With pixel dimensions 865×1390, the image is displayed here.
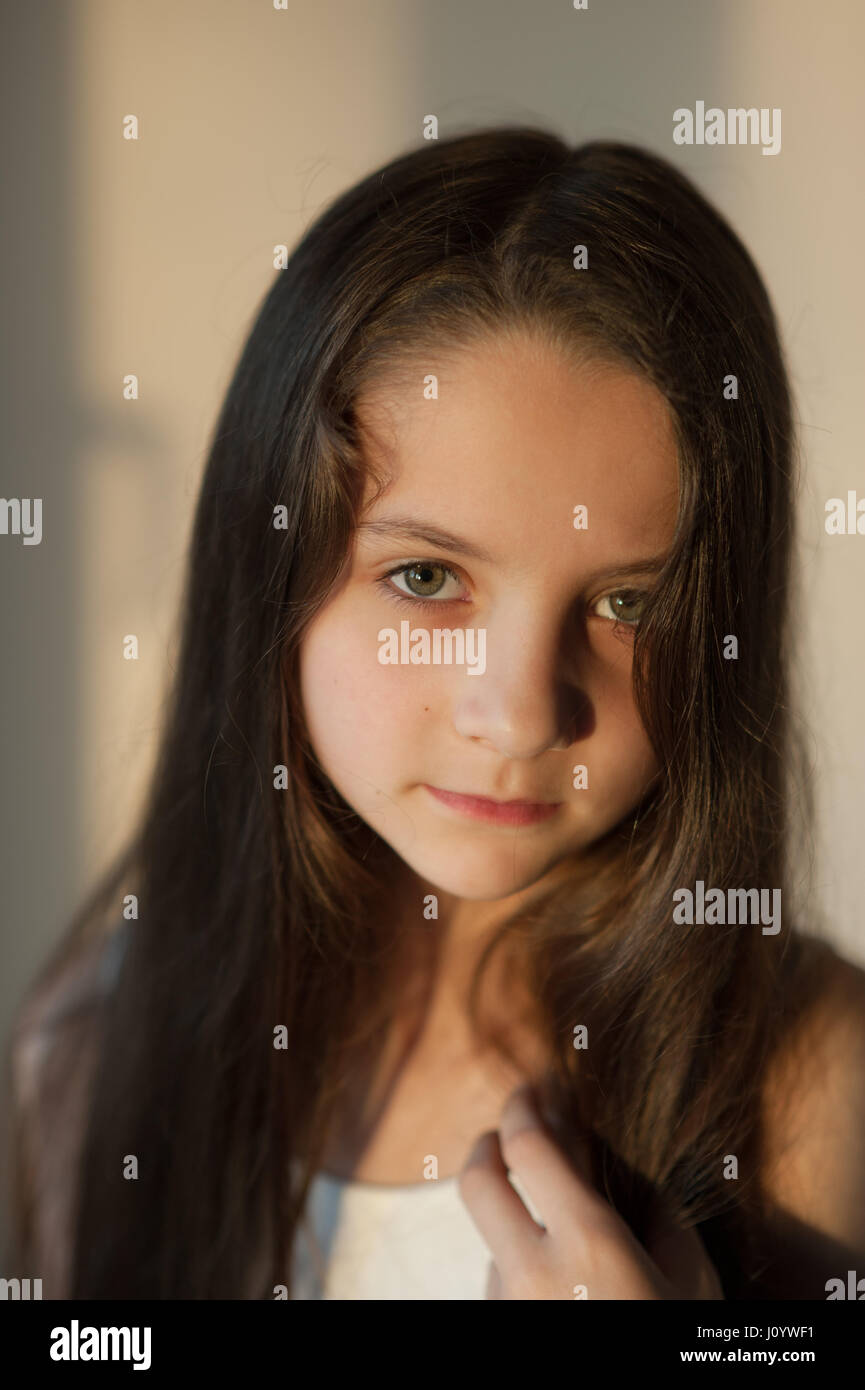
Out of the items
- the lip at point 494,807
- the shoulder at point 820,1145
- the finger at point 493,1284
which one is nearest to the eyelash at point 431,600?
the lip at point 494,807

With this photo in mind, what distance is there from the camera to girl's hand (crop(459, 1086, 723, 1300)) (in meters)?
0.68

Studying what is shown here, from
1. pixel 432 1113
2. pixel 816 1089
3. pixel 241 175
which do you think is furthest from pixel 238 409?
pixel 816 1089

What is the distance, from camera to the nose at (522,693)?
656 mm

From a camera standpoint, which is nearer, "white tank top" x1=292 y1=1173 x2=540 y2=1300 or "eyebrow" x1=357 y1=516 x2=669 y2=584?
"eyebrow" x1=357 y1=516 x2=669 y2=584

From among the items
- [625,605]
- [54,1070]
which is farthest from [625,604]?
[54,1070]

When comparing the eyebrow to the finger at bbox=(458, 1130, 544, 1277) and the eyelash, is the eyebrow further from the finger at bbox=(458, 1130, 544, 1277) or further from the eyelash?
the finger at bbox=(458, 1130, 544, 1277)

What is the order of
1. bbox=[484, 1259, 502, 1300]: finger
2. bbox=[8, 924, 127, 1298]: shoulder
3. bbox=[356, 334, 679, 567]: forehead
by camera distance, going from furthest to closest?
1. bbox=[8, 924, 127, 1298]: shoulder
2. bbox=[484, 1259, 502, 1300]: finger
3. bbox=[356, 334, 679, 567]: forehead

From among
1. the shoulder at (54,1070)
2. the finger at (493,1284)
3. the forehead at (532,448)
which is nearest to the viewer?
the forehead at (532,448)

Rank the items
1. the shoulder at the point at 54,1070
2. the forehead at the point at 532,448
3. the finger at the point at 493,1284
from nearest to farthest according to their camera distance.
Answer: the forehead at the point at 532,448 < the finger at the point at 493,1284 < the shoulder at the point at 54,1070

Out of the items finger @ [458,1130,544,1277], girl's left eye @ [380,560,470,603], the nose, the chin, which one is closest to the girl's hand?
finger @ [458,1130,544,1277]

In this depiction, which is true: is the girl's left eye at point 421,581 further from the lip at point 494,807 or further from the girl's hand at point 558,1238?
the girl's hand at point 558,1238

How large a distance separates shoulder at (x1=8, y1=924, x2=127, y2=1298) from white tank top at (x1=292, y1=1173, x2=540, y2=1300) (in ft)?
0.79

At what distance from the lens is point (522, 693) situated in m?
0.66
